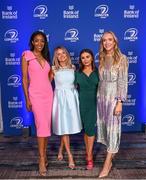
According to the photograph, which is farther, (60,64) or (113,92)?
(60,64)

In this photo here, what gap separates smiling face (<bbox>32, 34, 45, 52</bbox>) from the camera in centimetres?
345

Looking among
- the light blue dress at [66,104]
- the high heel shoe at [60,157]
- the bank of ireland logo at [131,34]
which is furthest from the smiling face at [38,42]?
the bank of ireland logo at [131,34]

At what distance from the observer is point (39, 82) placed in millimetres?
3457

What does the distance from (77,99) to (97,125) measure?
0.39 metres

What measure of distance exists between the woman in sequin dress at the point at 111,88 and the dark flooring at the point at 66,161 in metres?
0.31

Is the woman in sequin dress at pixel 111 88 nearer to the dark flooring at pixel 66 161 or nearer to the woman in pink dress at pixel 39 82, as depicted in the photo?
the dark flooring at pixel 66 161

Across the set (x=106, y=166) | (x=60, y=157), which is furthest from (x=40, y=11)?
(x=106, y=166)

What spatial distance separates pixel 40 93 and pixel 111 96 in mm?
827

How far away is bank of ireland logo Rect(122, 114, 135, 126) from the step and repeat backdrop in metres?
0.66

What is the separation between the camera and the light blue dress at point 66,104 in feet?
11.5

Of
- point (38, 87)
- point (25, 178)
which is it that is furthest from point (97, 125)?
point (25, 178)

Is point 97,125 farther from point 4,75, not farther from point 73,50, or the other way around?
point 4,75

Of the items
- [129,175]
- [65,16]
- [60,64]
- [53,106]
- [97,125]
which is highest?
[65,16]

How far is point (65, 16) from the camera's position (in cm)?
468
